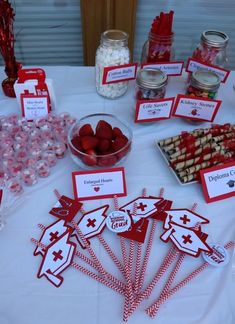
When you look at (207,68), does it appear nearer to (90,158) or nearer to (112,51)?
(112,51)

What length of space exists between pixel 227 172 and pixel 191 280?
0.94 feet

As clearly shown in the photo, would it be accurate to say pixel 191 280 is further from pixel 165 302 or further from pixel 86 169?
pixel 86 169

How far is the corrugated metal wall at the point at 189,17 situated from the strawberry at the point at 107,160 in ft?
3.59

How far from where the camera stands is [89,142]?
741 mm

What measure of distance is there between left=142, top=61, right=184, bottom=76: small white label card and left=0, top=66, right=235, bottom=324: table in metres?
0.25

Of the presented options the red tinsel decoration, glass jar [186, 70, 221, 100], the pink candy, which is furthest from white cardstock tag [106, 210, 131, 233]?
the red tinsel decoration

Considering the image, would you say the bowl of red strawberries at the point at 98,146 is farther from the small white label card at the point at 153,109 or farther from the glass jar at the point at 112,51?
the glass jar at the point at 112,51

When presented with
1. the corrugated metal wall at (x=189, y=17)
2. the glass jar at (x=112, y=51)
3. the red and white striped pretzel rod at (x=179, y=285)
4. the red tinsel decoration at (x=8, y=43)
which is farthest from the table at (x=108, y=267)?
the corrugated metal wall at (x=189, y=17)

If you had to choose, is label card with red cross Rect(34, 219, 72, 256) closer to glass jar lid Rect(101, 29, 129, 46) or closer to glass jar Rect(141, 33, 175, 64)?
glass jar lid Rect(101, 29, 129, 46)

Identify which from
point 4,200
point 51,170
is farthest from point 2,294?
point 51,170

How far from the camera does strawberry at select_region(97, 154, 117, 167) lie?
741 millimetres

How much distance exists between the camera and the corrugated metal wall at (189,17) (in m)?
1.54

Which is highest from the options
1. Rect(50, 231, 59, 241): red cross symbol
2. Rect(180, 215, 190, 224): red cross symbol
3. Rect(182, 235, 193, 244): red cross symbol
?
Rect(180, 215, 190, 224): red cross symbol

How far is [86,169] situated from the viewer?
31.1 inches
